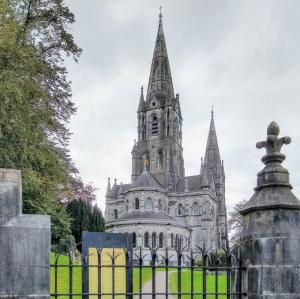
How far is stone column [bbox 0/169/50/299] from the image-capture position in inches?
180

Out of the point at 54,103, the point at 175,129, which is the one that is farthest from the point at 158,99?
the point at 54,103

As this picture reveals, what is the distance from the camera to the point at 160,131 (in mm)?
75562

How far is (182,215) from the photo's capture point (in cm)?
7056

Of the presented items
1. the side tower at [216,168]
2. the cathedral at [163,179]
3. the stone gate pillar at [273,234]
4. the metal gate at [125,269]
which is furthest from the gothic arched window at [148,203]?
the stone gate pillar at [273,234]

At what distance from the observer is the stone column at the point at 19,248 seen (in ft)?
15.0

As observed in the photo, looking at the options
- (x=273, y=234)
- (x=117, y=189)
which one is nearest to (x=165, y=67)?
(x=117, y=189)

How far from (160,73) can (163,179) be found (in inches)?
796

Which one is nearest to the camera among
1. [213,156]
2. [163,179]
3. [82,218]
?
[82,218]

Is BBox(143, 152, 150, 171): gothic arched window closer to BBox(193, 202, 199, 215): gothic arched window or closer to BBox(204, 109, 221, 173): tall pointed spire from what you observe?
BBox(193, 202, 199, 215): gothic arched window

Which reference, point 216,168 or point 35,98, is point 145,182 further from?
point 35,98

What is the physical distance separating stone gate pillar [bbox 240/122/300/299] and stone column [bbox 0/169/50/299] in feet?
8.36

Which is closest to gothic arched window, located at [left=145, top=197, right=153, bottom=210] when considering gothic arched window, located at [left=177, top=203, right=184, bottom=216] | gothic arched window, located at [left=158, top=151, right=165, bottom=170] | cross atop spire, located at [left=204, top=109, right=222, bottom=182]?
gothic arched window, located at [left=177, top=203, right=184, bottom=216]

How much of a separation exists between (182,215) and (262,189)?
6565cm

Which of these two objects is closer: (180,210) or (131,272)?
(131,272)
